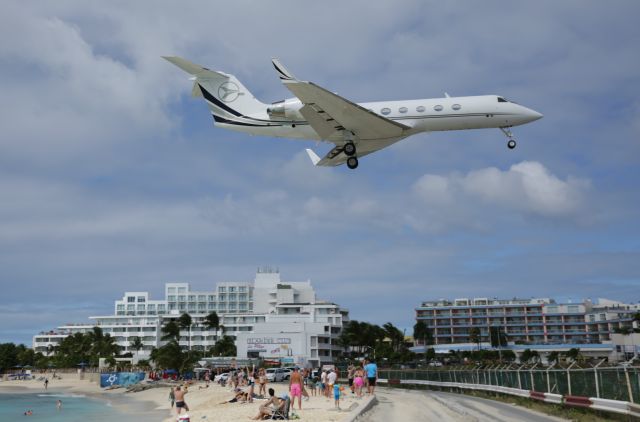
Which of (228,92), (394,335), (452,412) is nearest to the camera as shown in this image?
(452,412)

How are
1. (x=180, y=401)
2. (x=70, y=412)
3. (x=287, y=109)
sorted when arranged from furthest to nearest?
1. (x=70, y=412)
2. (x=287, y=109)
3. (x=180, y=401)

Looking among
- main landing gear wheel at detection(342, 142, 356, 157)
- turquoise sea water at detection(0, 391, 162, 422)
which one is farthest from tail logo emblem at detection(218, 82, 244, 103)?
turquoise sea water at detection(0, 391, 162, 422)

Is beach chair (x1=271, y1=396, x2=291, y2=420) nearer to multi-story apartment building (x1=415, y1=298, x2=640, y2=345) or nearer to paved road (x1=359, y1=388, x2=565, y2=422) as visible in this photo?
paved road (x1=359, y1=388, x2=565, y2=422)

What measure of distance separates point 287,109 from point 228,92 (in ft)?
19.7

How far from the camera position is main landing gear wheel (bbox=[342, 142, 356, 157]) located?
32906mm

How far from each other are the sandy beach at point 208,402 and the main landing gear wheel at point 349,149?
12.0 meters

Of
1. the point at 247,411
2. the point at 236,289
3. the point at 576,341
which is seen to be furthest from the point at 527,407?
the point at 236,289

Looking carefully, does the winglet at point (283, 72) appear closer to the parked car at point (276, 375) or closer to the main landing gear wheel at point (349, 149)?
the main landing gear wheel at point (349, 149)

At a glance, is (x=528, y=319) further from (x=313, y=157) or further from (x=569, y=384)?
(x=569, y=384)

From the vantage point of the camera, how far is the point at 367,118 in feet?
99.7

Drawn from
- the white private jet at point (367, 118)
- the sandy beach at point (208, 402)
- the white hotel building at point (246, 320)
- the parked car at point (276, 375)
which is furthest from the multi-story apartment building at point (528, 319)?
Result: the white private jet at point (367, 118)

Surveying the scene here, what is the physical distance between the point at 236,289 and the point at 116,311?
29.7 metres

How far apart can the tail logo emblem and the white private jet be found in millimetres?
2289

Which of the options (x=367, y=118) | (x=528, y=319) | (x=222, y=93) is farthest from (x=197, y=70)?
(x=528, y=319)
